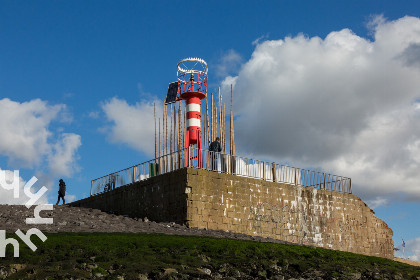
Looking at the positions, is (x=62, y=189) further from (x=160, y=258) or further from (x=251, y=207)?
(x=160, y=258)

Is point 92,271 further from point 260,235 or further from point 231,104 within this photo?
point 231,104

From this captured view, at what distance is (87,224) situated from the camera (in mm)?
22328

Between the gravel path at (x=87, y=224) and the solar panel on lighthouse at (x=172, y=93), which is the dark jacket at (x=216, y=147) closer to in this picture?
the gravel path at (x=87, y=224)

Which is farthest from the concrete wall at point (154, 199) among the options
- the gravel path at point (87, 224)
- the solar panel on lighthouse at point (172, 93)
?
the solar panel on lighthouse at point (172, 93)

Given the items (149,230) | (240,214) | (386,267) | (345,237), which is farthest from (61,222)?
(345,237)

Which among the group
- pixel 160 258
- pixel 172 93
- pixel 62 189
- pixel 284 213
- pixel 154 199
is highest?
pixel 172 93

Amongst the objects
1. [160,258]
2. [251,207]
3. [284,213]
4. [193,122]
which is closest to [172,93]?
[193,122]

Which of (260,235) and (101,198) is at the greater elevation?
(101,198)

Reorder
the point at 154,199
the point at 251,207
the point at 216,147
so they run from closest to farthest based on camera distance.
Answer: the point at 251,207
the point at 154,199
the point at 216,147

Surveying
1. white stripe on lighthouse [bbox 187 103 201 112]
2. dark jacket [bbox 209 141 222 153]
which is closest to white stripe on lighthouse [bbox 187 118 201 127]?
white stripe on lighthouse [bbox 187 103 201 112]

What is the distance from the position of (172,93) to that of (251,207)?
9.56 metres

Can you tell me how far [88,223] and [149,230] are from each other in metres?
2.95

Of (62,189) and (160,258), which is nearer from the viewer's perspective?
(160,258)

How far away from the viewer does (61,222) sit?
73.6 ft
